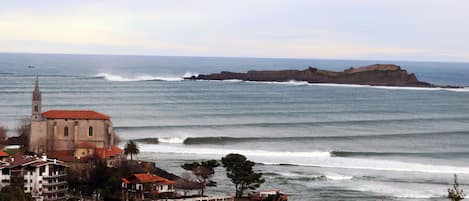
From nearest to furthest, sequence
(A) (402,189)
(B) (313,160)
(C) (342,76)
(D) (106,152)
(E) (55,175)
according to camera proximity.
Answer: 1. (E) (55,175)
2. (A) (402,189)
3. (D) (106,152)
4. (B) (313,160)
5. (C) (342,76)

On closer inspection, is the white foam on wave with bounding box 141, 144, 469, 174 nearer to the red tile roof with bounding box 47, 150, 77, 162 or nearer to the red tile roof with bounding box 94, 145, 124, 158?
the red tile roof with bounding box 94, 145, 124, 158

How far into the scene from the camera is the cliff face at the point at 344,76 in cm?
16500

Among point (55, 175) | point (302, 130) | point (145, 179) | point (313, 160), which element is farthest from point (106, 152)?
point (302, 130)

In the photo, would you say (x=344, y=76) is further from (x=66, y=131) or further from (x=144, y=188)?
(x=144, y=188)

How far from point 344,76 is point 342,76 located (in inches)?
16.5

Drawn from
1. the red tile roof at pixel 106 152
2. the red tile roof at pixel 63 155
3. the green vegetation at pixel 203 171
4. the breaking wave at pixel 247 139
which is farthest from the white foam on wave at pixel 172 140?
the green vegetation at pixel 203 171

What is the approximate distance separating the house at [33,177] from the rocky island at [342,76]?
124402mm

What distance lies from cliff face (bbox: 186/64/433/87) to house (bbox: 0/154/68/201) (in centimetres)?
12464

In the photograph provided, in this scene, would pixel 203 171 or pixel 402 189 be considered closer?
pixel 203 171

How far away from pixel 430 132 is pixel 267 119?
16619mm

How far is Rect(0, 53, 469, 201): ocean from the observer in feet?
151

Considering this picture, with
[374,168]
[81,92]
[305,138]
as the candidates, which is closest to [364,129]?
[305,138]

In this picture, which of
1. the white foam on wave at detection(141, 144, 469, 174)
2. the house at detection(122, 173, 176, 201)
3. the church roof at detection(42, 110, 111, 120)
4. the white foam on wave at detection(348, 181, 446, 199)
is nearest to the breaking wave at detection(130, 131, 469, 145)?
the white foam on wave at detection(141, 144, 469, 174)

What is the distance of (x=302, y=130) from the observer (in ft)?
237
